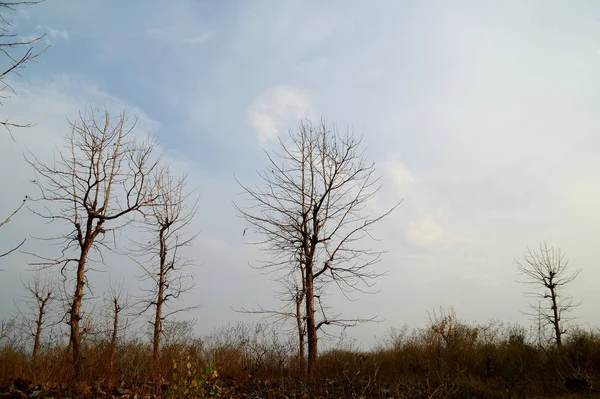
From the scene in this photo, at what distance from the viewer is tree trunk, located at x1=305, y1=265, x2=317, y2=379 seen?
1050cm

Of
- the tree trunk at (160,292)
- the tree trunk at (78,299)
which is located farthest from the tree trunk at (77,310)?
the tree trunk at (160,292)

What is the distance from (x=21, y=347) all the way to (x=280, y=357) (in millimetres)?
6787

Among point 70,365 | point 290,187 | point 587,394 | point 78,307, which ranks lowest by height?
point 587,394

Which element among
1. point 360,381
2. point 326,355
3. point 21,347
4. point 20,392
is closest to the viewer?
point 20,392

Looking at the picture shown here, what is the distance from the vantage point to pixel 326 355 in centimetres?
1395

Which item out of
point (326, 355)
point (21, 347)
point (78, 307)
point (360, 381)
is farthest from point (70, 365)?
point (326, 355)

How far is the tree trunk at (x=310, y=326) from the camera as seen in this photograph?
10.5 m

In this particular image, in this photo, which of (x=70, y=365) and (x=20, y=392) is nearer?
(x=20, y=392)

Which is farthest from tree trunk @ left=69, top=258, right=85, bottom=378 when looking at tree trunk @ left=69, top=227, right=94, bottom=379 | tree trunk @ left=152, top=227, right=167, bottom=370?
tree trunk @ left=152, top=227, right=167, bottom=370

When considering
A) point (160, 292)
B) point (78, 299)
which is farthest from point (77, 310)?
point (160, 292)

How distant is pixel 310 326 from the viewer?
10.7m

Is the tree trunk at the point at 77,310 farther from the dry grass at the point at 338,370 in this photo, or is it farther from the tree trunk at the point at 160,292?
the tree trunk at the point at 160,292

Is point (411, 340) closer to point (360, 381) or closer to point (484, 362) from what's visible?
point (484, 362)

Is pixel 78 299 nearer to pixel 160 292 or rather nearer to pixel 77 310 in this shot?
pixel 77 310
